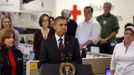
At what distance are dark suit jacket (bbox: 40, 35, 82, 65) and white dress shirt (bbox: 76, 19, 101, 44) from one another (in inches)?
104

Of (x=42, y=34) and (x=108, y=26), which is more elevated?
(x=108, y=26)

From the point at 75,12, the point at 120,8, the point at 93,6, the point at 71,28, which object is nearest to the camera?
the point at 71,28

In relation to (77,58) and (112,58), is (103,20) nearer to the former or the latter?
(112,58)

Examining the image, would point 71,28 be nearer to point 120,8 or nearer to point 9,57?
point 120,8

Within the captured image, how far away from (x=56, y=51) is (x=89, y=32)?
2800 millimetres

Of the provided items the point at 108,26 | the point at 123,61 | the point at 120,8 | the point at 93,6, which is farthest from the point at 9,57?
the point at 93,6

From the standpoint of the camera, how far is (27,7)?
8.20m

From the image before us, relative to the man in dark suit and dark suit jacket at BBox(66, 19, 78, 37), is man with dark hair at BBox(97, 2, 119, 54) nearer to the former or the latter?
dark suit jacket at BBox(66, 19, 78, 37)

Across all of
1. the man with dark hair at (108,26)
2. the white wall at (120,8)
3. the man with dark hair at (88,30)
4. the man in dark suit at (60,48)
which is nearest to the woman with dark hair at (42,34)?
the man with dark hair at (88,30)

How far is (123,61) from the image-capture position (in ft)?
14.4

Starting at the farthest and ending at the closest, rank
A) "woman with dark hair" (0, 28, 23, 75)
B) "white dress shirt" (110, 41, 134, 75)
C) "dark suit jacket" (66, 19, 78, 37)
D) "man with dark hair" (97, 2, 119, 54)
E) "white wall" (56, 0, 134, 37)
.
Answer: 1. "white wall" (56, 0, 134, 37)
2. "man with dark hair" (97, 2, 119, 54)
3. "dark suit jacket" (66, 19, 78, 37)
4. "white dress shirt" (110, 41, 134, 75)
5. "woman with dark hair" (0, 28, 23, 75)

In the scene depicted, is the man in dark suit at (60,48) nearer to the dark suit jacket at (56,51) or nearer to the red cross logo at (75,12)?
the dark suit jacket at (56,51)

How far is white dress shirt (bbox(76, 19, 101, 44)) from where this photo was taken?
6.31m

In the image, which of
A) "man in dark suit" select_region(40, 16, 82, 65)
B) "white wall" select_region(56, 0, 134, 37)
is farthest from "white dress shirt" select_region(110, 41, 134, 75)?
"white wall" select_region(56, 0, 134, 37)
